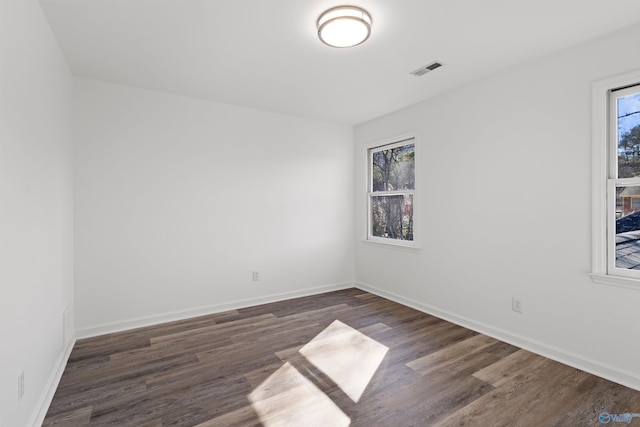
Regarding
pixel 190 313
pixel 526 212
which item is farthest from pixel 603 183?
pixel 190 313

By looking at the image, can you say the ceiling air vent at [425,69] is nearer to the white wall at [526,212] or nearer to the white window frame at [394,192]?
the white wall at [526,212]

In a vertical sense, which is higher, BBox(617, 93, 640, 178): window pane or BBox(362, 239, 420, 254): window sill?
BBox(617, 93, 640, 178): window pane

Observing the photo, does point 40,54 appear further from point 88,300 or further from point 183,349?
point 183,349

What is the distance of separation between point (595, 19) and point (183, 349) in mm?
4018

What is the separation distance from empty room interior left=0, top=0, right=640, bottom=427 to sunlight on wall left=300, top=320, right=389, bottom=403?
0.09 feet

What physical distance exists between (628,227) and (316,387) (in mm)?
2531

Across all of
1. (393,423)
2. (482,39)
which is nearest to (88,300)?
(393,423)

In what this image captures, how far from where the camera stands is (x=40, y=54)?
2.02 m

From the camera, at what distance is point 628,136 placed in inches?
90.6

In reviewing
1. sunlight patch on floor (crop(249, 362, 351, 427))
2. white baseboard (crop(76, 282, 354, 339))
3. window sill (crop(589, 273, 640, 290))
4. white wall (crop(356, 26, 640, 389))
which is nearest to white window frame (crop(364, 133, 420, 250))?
white wall (crop(356, 26, 640, 389))

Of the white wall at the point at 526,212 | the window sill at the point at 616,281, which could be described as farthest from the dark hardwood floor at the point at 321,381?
the window sill at the point at 616,281

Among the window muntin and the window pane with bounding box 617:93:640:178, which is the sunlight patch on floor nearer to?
the window muntin

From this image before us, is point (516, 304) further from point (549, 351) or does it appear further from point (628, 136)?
point (628, 136)

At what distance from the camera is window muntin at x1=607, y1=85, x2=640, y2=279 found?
2268 millimetres
